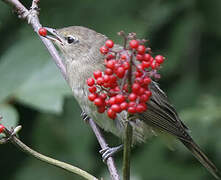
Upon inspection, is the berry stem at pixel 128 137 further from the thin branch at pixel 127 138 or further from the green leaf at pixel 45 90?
the green leaf at pixel 45 90

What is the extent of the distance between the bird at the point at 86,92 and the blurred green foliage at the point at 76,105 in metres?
0.17

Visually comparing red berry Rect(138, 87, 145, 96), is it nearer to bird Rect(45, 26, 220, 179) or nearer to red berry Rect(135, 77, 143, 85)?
red berry Rect(135, 77, 143, 85)

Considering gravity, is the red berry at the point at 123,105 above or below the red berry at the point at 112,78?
below

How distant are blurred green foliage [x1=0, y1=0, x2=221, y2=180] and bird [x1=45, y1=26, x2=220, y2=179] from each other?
0.54ft

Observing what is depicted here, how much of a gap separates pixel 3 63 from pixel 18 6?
3.71 feet

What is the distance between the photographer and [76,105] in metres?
4.97

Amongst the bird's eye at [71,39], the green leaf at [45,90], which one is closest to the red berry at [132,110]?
the green leaf at [45,90]

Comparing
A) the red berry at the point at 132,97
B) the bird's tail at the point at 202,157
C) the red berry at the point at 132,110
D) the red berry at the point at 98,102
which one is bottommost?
the red berry at the point at 132,110

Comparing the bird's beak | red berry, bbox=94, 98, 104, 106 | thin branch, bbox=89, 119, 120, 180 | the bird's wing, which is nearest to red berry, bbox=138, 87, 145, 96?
red berry, bbox=94, 98, 104, 106

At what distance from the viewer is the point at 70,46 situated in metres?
4.21

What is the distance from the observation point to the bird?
397 cm

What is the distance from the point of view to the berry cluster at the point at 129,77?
2.04 meters

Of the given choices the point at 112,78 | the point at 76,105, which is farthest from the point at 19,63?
the point at 112,78

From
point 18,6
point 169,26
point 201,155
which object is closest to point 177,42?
point 169,26
